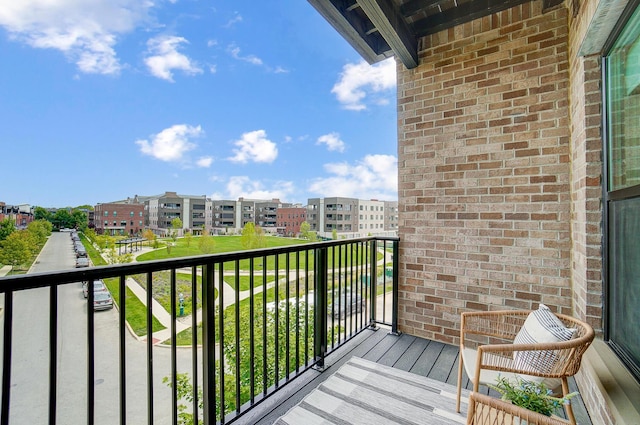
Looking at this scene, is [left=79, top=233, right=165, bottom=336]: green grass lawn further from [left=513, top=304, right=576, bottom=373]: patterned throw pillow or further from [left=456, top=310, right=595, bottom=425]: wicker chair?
[left=513, top=304, right=576, bottom=373]: patterned throw pillow

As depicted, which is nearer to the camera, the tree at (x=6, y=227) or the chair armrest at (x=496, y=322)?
the chair armrest at (x=496, y=322)

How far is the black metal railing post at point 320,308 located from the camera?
2.22 m

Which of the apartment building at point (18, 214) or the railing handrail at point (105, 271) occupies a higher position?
the apartment building at point (18, 214)

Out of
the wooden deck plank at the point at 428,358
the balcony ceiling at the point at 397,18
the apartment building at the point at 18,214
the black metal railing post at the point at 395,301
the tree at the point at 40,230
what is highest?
the balcony ceiling at the point at 397,18

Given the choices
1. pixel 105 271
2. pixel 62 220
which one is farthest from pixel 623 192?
pixel 62 220

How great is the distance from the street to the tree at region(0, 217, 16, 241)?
21.9 inches

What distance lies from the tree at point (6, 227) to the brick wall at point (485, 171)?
204 inches

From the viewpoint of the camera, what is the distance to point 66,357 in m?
2.12

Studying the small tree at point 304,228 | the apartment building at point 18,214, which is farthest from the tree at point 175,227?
the apartment building at point 18,214

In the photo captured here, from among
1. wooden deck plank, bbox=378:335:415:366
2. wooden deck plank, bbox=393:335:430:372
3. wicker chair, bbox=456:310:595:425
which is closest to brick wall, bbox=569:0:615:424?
wicker chair, bbox=456:310:595:425

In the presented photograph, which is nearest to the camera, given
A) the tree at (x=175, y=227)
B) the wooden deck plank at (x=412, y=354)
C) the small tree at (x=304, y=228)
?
the wooden deck plank at (x=412, y=354)

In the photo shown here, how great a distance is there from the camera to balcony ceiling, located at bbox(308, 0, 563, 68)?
2.18m

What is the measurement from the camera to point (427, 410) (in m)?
1.80

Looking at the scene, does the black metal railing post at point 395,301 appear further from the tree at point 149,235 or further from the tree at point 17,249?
the tree at point 149,235
